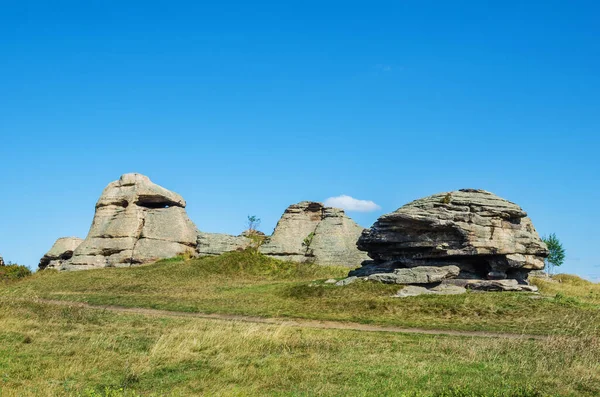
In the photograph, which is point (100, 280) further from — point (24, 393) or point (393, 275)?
point (24, 393)

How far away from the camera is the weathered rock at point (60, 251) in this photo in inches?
2482

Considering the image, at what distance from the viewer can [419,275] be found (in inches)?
1243

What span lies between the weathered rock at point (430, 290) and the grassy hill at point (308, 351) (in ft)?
4.75

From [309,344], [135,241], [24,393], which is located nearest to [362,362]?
[309,344]

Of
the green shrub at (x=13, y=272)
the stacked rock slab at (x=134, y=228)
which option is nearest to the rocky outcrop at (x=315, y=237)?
the stacked rock slab at (x=134, y=228)

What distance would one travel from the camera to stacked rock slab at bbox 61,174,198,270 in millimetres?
53469

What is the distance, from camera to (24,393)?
10.2 metres

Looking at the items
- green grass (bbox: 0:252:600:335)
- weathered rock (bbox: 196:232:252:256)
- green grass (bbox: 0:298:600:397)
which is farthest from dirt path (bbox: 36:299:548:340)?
weathered rock (bbox: 196:232:252:256)

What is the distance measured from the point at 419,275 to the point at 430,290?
1.24m

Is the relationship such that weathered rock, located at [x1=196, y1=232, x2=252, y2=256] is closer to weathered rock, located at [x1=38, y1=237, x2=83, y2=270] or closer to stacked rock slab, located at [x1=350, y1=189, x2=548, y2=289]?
weathered rock, located at [x1=38, y1=237, x2=83, y2=270]

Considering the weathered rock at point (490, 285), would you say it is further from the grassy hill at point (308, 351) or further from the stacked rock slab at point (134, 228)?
the stacked rock slab at point (134, 228)

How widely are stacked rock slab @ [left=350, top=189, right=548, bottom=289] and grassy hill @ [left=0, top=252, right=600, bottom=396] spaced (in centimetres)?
512

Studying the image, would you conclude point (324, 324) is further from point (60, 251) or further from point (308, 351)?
point (60, 251)

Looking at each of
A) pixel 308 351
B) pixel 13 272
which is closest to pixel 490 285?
pixel 308 351
